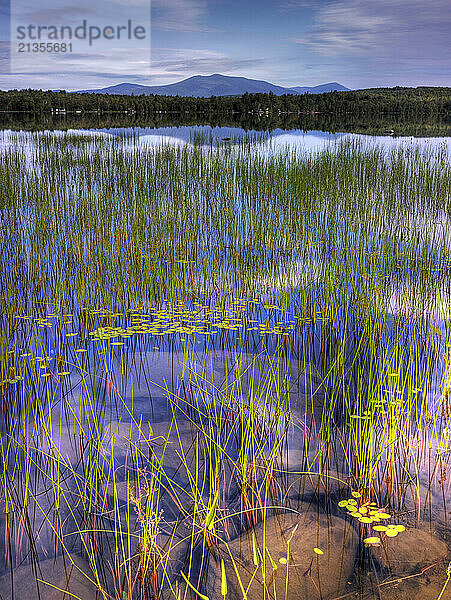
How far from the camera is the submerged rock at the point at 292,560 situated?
2.11 m

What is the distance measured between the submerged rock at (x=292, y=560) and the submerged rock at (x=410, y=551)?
13cm

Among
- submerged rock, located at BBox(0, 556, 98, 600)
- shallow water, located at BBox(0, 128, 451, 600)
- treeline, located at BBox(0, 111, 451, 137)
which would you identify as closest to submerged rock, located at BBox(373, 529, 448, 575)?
shallow water, located at BBox(0, 128, 451, 600)

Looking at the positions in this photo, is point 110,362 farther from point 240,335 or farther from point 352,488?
point 352,488

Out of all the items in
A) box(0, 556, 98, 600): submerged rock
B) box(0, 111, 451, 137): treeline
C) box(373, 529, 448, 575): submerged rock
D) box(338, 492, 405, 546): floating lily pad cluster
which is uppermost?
box(0, 111, 451, 137): treeline

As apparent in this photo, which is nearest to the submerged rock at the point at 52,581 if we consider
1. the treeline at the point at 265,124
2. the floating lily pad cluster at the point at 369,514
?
the floating lily pad cluster at the point at 369,514

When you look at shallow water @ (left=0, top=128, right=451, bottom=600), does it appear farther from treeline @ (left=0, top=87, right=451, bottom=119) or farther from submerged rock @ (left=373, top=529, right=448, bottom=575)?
treeline @ (left=0, top=87, right=451, bottom=119)

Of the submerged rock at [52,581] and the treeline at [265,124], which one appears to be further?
the treeline at [265,124]

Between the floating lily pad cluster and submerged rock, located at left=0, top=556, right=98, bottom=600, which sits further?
the floating lily pad cluster

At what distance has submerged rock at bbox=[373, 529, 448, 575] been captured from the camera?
2.21 metres

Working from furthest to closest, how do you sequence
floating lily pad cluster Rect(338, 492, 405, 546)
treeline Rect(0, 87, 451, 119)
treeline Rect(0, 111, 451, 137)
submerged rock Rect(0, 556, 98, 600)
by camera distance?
treeline Rect(0, 87, 451, 119) < treeline Rect(0, 111, 451, 137) < floating lily pad cluster Rect(338, 492, 405, 546) < submerged rock Rect(0, 556, 98, 600)

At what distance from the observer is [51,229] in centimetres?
728

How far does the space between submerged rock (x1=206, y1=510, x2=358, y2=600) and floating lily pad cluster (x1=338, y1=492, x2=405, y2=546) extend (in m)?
0.07

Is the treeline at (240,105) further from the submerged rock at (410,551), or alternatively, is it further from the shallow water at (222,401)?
the submerged rock at (410,551)

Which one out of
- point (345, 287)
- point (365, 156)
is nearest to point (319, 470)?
point (345, 287)
